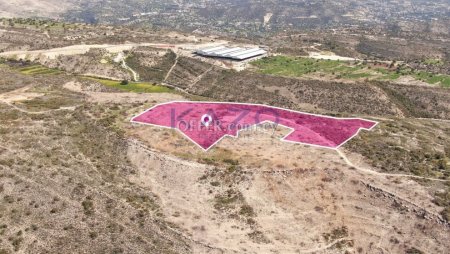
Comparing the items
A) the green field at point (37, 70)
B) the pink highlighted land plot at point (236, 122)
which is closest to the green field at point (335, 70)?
the pink highlighted land plot at point (236, 122)

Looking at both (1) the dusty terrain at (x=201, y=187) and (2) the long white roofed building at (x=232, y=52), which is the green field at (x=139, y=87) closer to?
(1) the dusty terrain at (x=201, y=187)

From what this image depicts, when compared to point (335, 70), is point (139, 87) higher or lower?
higher

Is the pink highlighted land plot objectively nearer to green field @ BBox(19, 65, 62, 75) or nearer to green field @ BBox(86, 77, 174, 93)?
green field @ BBox(86, 77, 174, 93)

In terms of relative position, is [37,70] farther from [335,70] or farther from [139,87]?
[335,70]

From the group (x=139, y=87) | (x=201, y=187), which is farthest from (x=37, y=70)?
(x=201, y=187)

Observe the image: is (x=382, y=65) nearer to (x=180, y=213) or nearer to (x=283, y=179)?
(x=283, y=179)

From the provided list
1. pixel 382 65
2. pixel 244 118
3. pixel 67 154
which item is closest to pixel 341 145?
pixel 244 118
